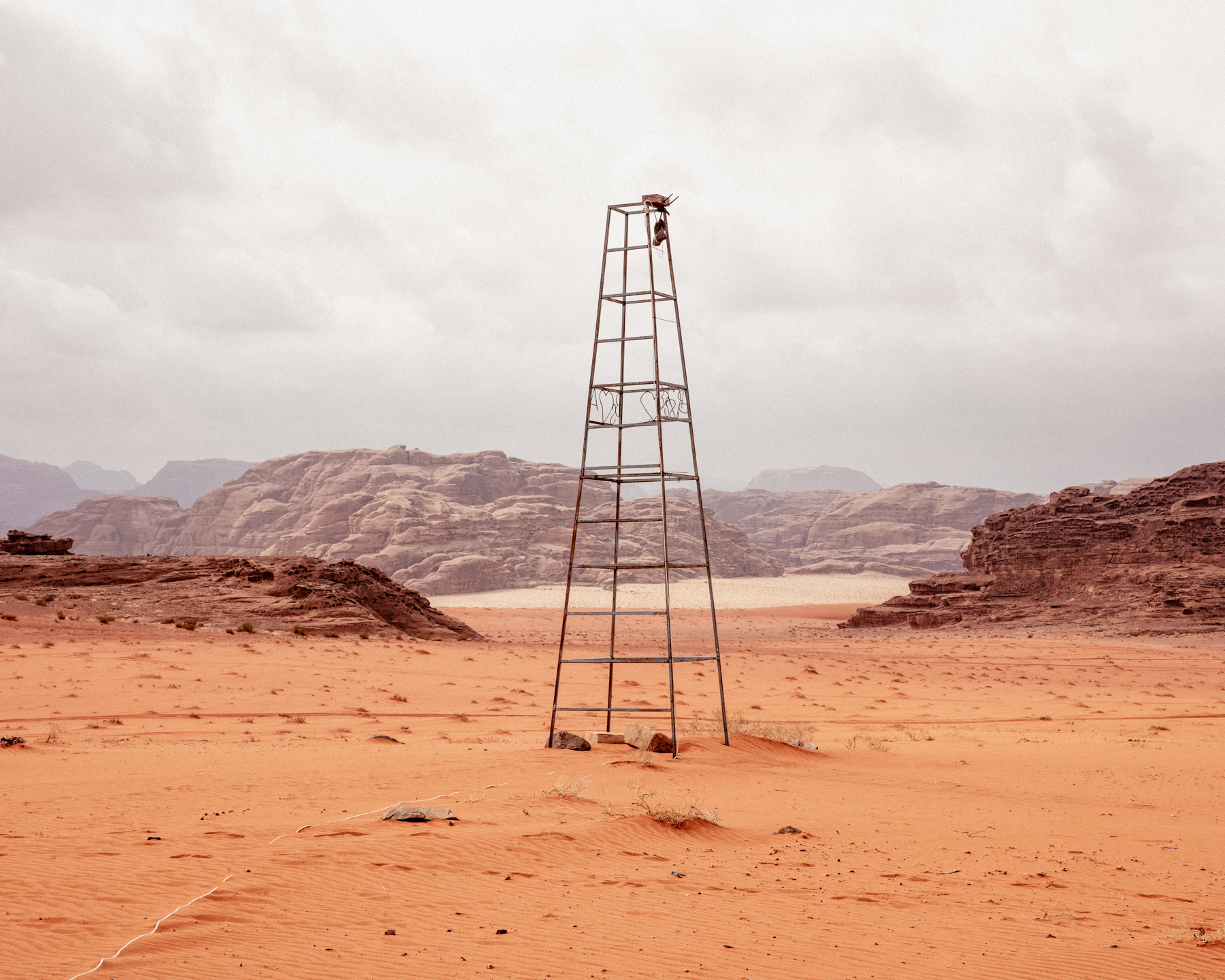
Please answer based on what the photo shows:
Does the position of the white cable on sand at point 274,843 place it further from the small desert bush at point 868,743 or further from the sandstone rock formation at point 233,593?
the sandstone rock formation at point 233,593

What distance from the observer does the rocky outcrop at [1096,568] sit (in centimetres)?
4266

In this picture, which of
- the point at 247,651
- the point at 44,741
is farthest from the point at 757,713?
the point at 247,651

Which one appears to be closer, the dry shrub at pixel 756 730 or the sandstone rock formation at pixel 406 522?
the dry shrub at pixel 756 730

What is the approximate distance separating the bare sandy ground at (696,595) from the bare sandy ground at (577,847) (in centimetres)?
5964

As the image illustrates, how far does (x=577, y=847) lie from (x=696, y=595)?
284 ft

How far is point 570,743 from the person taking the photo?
37.5ft

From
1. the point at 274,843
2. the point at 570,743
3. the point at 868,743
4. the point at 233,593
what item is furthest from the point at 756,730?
the point at 233,593

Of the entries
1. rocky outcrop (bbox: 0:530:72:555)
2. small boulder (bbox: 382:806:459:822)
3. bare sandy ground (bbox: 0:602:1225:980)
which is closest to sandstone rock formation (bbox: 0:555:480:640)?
rocky outcrop (bbox: 0:530:72:555)

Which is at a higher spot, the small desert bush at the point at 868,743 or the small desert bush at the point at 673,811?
the small desert bush at the point at 673,811

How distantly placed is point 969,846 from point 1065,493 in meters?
50.9

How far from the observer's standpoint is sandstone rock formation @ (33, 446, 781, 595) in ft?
322

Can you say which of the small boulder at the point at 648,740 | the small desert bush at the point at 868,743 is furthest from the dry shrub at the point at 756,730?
the small boulder at the point at 648,740

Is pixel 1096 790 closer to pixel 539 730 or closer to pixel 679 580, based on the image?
pixel 539 730

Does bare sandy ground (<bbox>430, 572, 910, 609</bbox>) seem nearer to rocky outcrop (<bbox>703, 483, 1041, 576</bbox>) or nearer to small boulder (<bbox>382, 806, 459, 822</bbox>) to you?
rocky outcrop (<bbox>703, 483, 1041, 576</bbox>)
